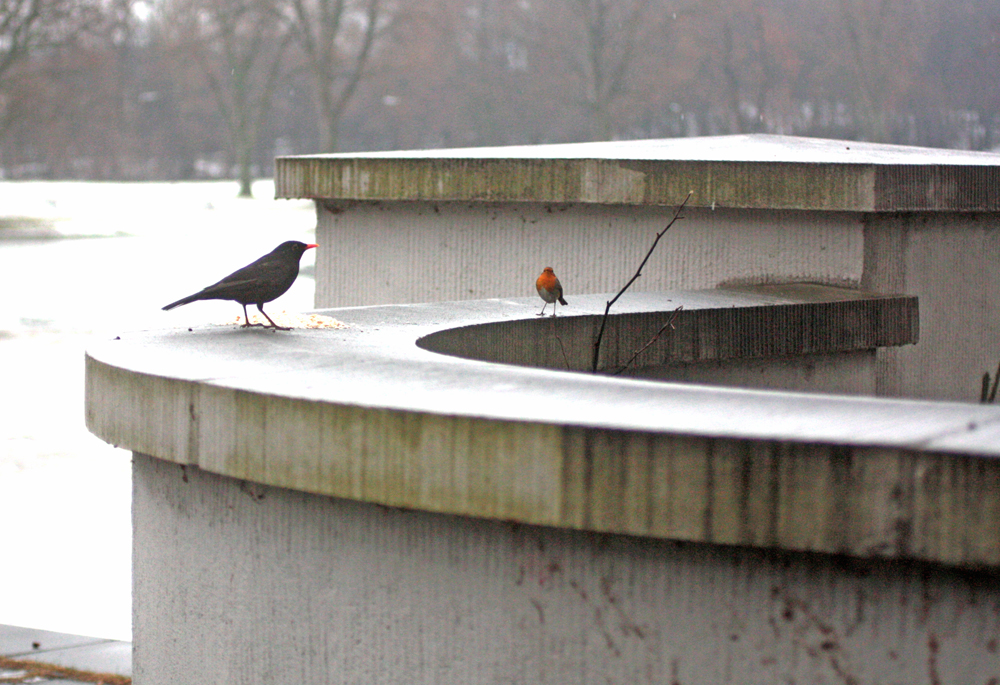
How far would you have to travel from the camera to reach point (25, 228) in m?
36.0

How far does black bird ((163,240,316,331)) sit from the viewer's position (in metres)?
3.31

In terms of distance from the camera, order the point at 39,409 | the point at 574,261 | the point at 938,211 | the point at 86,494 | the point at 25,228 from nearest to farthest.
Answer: the point at 938,211, the point at 574,261, the point at 86,494, the point at 39,409, the point at 25,228

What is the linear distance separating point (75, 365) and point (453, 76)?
81.4 metres

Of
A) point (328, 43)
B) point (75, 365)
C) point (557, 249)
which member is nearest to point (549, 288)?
point (557, 249)

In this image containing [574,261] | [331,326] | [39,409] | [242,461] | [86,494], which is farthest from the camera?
[39,409]

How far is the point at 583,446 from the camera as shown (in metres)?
2.00

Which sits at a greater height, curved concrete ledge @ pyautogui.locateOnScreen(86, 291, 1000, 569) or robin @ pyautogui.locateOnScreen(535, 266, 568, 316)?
robin @ pyautogui.locateOnScreen(535, 266, 568, 316)

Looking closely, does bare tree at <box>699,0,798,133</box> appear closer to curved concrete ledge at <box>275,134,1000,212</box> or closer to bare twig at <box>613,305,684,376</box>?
curved concrete ledge at <box>275,134,1000,212</box>

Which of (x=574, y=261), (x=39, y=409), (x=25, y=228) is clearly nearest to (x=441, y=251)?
(x=574, y=261)

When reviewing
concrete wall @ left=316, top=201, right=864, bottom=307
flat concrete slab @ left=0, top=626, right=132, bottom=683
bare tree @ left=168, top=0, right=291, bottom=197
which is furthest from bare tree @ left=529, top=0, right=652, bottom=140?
flat concrete slab @ left=0, top=626, right=132, bottom=683

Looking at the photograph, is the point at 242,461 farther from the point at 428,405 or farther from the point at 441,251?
the point at 441,251

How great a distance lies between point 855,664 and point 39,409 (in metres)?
9.89

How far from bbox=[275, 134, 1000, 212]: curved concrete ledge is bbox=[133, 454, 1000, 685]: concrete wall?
9.08 feet

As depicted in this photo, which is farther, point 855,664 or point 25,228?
point 25,228
